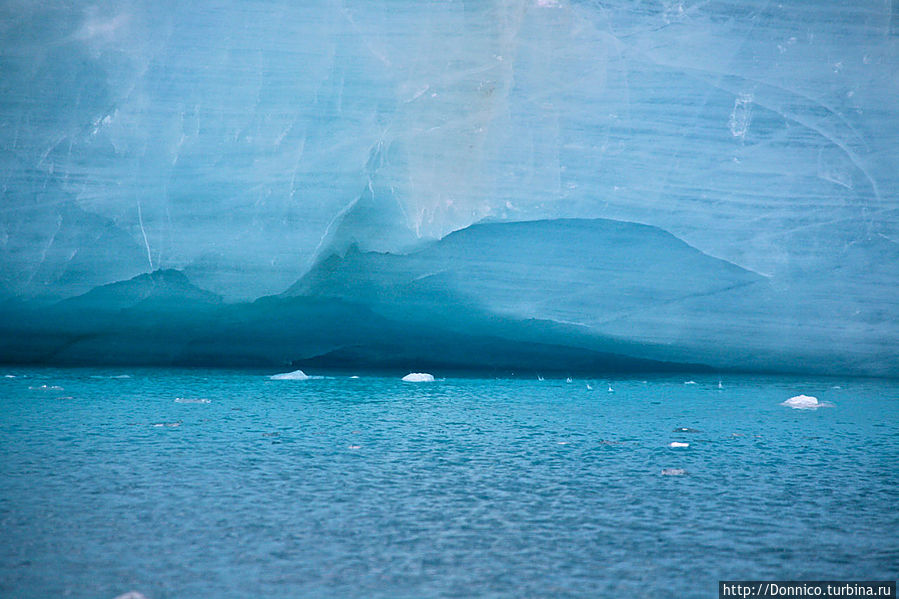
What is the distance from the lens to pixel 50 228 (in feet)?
17.5

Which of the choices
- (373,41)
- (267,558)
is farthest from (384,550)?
(373,41)

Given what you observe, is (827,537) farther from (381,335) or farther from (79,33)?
(79,33)

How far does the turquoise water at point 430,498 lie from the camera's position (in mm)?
1538

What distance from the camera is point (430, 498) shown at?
2105 millimetres

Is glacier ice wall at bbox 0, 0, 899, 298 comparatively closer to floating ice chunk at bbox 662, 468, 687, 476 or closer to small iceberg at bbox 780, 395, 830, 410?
small iceberg at bbox 780, 395, 830, 410

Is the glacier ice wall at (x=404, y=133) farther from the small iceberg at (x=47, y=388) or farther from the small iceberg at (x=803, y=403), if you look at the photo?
the small iceberg at (x=803, y=403)

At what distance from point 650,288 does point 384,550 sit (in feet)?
13.6

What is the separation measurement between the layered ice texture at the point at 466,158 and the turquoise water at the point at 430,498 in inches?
62.0

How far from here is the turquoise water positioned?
5.05ft

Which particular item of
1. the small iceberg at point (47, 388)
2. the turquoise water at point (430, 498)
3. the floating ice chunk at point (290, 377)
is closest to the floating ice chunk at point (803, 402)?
the turquoise water at point (430, 498)

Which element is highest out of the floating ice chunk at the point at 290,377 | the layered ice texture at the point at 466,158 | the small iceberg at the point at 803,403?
the layered ice texture at the point at 466,158

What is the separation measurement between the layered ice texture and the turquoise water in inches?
62.0

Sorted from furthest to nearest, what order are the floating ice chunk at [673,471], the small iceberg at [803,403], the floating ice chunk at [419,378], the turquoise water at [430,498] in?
the floating ice chunk at [419,378] < the small iceberg at [803,403] < the floating ice chunk at [673,471] < the turquoise water at [430,498]

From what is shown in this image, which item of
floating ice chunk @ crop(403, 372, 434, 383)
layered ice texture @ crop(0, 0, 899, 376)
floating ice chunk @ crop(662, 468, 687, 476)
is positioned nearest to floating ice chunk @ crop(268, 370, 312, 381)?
layered ice texture @ crop(0, 0, 899, 376)
